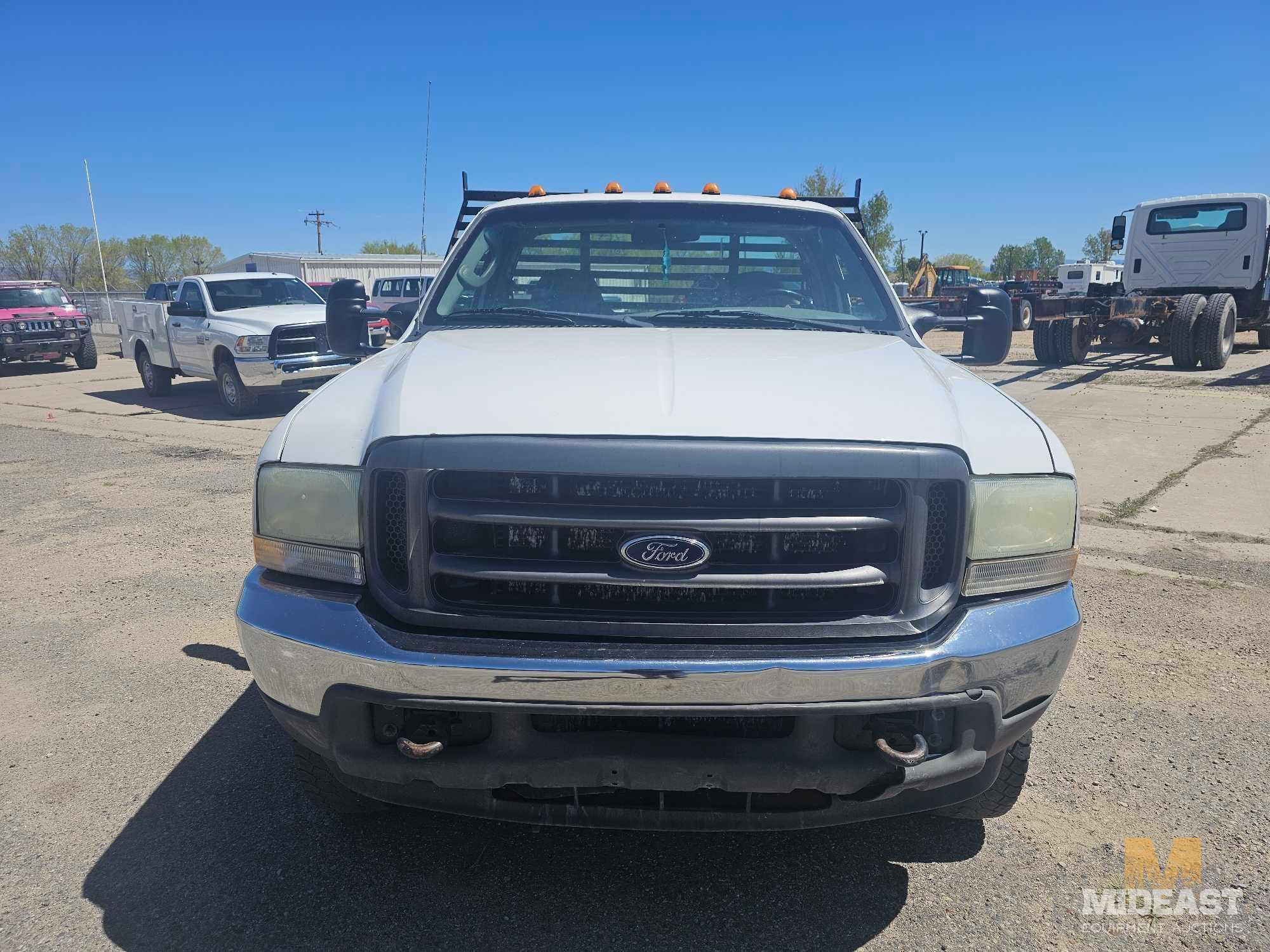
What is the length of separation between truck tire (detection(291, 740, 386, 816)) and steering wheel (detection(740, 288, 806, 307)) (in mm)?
2149

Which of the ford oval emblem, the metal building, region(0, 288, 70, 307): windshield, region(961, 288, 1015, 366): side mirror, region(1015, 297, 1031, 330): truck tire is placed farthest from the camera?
the metal building

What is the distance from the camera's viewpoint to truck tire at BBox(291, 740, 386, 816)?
2.51 m

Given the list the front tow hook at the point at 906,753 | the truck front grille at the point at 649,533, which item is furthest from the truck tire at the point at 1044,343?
the front tow hook at the point at 906,753

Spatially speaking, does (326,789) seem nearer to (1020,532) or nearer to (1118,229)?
(1020,532)

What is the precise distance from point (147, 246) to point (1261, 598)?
3876 inches

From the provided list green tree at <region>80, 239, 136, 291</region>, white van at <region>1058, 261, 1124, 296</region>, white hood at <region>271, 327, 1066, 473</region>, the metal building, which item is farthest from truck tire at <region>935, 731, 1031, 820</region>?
green tree at <region>80, 239, 136, 291</region>

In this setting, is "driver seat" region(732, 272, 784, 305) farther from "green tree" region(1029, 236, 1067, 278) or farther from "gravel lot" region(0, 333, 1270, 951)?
"green tree" region(1029, 236, 1067, 278)

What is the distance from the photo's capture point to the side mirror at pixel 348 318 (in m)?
3.73

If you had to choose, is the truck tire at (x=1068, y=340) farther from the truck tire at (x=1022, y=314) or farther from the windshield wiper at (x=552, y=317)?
the windshield wiper at (x=552, y=317)

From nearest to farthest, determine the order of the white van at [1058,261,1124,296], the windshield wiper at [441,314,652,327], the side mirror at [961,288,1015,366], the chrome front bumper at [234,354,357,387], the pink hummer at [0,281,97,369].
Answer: the windshield wiper at [441,314,652,327]
the side mirror at [961,288,1015,366]
the chrome front bumper at [234,354,357,387]
the pink hummer at [0,281,97,369]
the white van at [1058,261,1124,296]

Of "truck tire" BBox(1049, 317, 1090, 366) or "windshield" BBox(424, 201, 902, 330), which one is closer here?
"windshield" BBox(424, 201, 902, 330)

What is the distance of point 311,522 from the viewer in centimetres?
225

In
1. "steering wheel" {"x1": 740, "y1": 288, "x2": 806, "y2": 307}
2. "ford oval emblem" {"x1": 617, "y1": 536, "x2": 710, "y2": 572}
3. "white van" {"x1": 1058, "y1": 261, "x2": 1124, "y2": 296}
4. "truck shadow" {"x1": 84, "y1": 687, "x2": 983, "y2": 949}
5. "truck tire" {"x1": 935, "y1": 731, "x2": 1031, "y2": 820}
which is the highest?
"white van" {"x1": 1058, "y1": 261, "x2": 1124, "y2": 296}

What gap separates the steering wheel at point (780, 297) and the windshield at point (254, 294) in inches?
462
